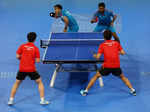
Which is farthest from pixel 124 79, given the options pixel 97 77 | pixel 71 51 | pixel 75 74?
pixel 75 74

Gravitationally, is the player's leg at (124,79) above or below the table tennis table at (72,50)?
below

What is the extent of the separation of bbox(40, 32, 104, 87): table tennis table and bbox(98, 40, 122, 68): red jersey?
0.47 ft

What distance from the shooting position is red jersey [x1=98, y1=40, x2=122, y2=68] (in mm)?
4918

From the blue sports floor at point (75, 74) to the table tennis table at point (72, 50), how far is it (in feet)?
1.44

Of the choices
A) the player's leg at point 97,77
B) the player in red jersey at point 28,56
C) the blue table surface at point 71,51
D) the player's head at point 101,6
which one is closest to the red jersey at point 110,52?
the player's leg at point 97,77

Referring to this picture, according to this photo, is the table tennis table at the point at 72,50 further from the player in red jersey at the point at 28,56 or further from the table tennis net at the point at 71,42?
the player in red jersey at the point at 28,56

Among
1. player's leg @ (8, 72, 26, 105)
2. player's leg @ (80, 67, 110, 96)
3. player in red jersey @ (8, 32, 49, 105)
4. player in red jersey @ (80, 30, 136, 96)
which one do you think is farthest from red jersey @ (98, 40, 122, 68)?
player's leg @ (8, 72, 26, 105)

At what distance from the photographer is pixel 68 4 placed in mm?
10812

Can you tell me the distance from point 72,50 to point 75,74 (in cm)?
103

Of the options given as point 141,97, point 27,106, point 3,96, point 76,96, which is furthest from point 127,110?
point 3,96

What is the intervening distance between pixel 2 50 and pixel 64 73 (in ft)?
7.99

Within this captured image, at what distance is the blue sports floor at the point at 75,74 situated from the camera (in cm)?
506

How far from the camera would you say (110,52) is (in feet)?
16.1

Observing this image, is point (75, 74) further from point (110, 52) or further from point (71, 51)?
point (110, 52)
